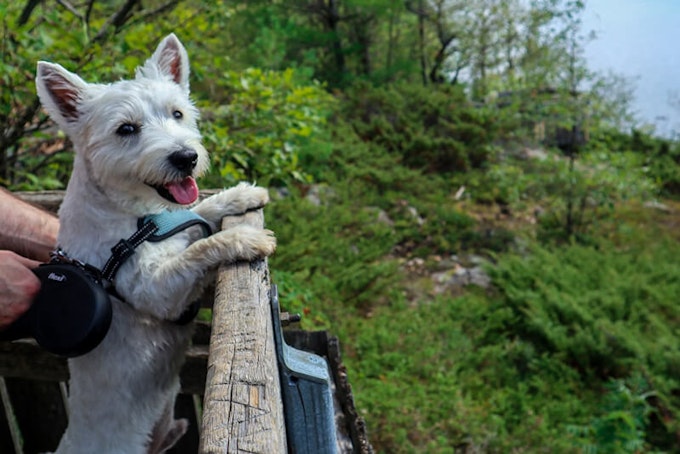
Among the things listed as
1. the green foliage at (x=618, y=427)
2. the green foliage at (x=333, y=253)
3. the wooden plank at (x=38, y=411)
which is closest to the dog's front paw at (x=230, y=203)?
the wooden plank at (x=38, y=411)

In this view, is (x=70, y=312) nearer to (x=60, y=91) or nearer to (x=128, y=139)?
(x=128, y=139)

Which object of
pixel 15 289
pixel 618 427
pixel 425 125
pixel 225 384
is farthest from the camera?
pixel 425 125

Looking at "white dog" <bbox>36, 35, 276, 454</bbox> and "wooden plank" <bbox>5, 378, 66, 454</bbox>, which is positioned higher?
"white dog" <bbox>36, 35, 276, 454</bbox>

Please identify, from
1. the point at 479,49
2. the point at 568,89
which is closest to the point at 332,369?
the point at 568,89

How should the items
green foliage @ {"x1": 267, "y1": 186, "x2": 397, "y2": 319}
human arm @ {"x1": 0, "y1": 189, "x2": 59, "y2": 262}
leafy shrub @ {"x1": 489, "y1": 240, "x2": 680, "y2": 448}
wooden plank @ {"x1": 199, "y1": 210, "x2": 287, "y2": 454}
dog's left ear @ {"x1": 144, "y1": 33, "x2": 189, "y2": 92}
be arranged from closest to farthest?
1. wooden plank @ {"x1": 199, "y1": 210, "x2": 287, "y2": 454}
2. dog's left ear @ {"x1": 144, "y1": 33, "x2": 189, "y2": 92}
3. human arm @ {"x1": 0, "y1": 189, "x2": 59, "y2": 262}
4. leafy shrub @ {"x1": 489, "y1": 240, "x2": 680, "y2": 448}
5. green foliage @ {"x1": 267, "y1": 186, "x2": 397, "y2": 319}

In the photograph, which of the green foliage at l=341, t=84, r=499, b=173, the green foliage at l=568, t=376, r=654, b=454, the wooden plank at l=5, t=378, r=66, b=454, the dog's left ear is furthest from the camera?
the green foliage at l=341, t=84, r=499, b=173

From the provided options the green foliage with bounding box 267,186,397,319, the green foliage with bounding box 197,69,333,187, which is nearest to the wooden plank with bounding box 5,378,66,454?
the green foliage with bounding box 197,69,333,187

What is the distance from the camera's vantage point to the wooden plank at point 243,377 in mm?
939

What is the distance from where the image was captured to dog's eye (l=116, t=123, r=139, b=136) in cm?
182

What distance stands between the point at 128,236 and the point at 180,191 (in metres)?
0.20

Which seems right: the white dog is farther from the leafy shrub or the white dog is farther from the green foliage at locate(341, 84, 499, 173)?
the green foliage at locate(341, 84, 499, 173)

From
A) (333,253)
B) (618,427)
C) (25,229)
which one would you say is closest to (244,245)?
(25,229)

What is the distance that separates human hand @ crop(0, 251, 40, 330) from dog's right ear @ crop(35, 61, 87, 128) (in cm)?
46

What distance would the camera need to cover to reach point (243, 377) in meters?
1.08
